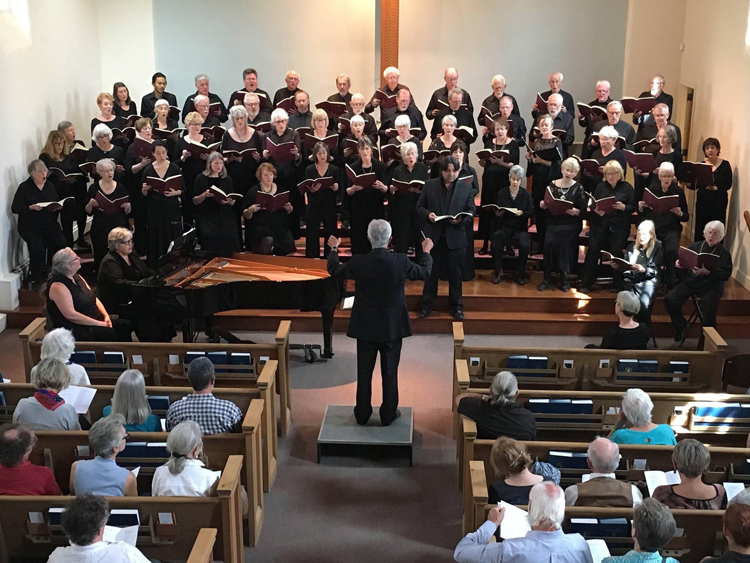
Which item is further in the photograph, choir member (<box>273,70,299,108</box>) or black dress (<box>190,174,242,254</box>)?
choir member (<box>273,70,299,108</box>)

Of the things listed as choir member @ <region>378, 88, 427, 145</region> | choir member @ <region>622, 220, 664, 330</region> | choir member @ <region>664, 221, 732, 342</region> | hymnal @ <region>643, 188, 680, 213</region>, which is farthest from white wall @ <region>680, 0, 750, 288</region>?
choir member @ <region>378, 88, 427, 145</region>

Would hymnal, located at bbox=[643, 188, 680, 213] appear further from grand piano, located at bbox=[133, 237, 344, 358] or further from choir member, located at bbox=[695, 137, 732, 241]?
grand piano, located at bbox=[133, 237, 344, 358]

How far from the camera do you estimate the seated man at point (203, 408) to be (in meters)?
5.16

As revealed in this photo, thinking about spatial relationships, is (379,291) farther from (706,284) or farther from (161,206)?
(161,206)

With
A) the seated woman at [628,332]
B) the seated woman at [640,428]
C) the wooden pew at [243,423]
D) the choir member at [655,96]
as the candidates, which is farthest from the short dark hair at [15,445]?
the choir member at [655,96]

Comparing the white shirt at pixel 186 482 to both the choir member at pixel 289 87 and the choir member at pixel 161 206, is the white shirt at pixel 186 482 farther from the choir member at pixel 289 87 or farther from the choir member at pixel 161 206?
the choir member at pixel 289 87

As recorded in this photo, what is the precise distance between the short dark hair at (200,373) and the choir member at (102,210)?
4.18 metres

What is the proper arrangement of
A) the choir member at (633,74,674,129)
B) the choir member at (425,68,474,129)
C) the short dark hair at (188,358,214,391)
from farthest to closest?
1. the choir member at (425,68,474,129)
2. the choir member at (633,74,674,129)
3. the short dark hair at (188,358,214,391)

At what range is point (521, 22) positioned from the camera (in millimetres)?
12391

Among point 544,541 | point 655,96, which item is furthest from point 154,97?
point 544,541

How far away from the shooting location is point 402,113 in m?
10.2

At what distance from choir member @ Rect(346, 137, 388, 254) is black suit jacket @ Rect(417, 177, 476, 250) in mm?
559

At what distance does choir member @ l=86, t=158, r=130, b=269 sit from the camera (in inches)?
349

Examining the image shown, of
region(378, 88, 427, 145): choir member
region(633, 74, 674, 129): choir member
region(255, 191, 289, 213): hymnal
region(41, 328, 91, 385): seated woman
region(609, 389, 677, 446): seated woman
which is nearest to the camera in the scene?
Result: region(609, 389, 677, 446): seated woman
